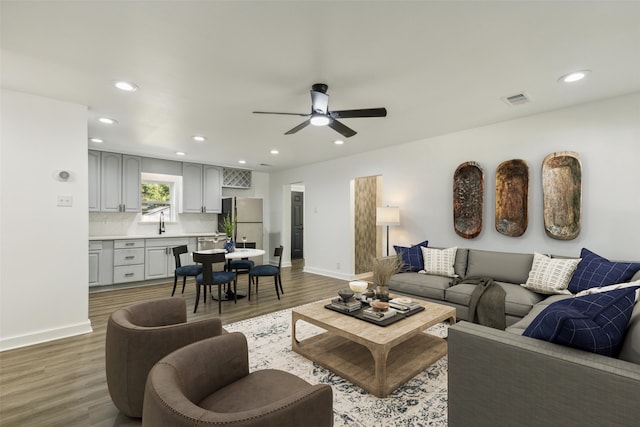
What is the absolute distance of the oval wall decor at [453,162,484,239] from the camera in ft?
13.2

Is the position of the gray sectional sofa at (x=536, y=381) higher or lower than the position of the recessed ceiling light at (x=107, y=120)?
lower

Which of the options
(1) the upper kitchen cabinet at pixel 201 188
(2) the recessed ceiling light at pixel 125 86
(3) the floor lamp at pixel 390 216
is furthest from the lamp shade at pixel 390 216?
(1) the upper kitchen cabinet at pixel 201 188

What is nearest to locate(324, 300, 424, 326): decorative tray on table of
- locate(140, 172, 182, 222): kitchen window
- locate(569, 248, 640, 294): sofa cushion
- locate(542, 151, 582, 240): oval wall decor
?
locate(569, 248, 640, 294): sofa cushion

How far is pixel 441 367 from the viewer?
7.80ft

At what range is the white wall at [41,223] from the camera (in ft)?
9.36

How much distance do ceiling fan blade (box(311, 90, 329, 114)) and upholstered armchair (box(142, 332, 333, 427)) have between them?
199 cm

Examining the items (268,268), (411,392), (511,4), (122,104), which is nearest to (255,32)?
(511,4)

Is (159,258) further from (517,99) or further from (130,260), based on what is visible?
(517,99)

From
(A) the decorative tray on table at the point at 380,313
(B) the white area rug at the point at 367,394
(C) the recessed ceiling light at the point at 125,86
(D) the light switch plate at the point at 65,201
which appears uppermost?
(C) the recessed ceiling light at the point at 125,86

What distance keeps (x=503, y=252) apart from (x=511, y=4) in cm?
296

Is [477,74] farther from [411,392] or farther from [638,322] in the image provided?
[411,392]

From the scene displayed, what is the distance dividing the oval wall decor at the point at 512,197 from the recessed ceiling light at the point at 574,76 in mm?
1177

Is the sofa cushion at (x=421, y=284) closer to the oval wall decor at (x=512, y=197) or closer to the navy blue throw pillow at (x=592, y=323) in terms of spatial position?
the oval wall decor at (x=512, y=197)

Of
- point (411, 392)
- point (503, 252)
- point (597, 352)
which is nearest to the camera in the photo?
point (597, 352)
